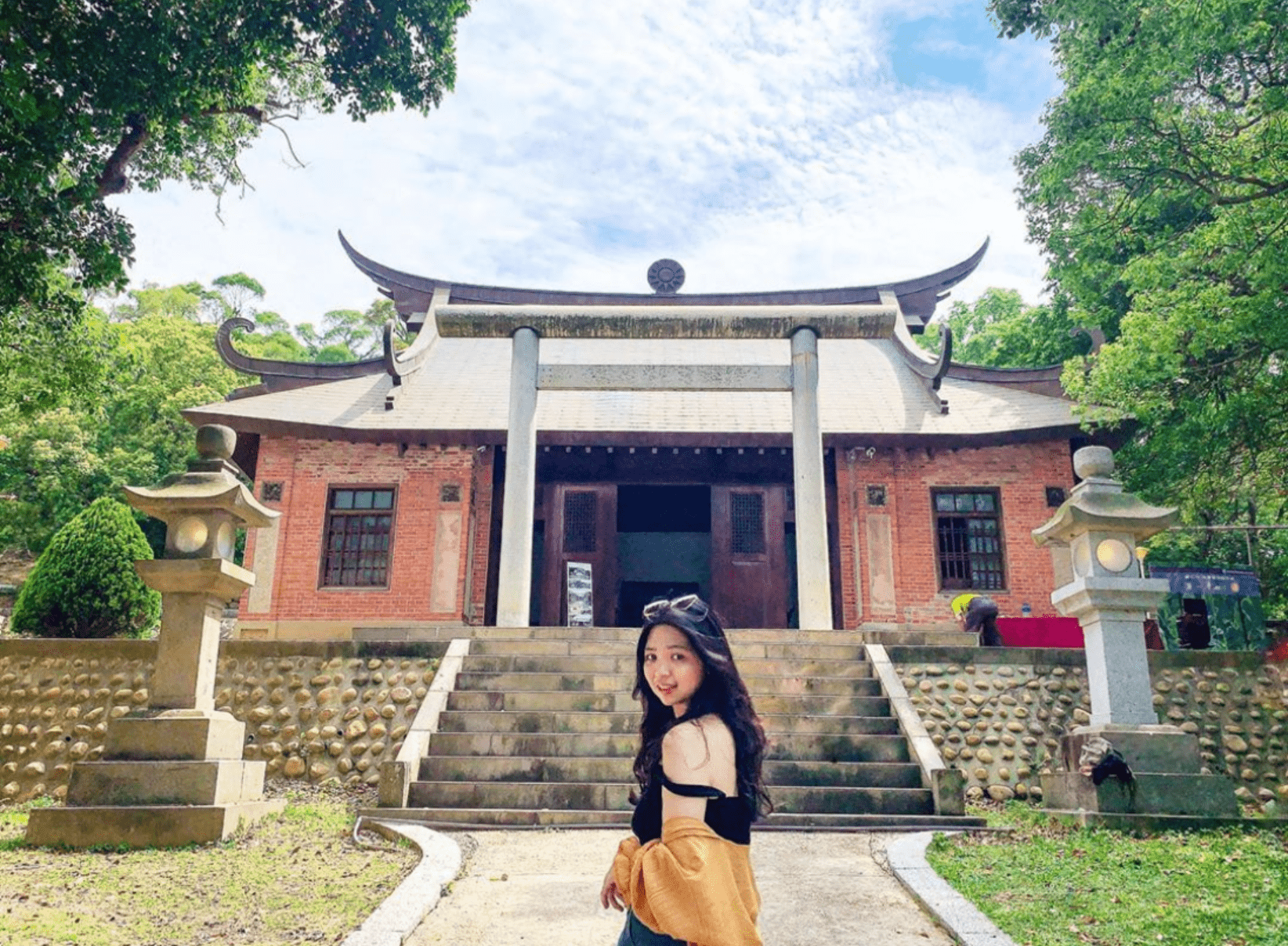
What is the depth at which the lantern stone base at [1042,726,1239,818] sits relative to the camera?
6410 mm

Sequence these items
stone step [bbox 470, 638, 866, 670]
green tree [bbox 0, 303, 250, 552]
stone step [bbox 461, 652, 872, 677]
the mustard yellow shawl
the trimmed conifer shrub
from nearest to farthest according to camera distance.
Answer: the mustard yellow shawl → stone step [bbox 461, 652, 872, 677] → stone step [bbox 470, 638, 866, 670] → the trimmed conifer shrub → green tree [bbox 0, 303, 250, 552]

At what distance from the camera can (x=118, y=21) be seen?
22.0 feet

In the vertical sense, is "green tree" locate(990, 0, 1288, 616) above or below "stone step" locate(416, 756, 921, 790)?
above

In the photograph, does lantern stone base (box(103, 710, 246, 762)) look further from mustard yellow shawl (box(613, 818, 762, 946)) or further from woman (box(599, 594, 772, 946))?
mustard yellow shawl (box(613, 818, 762, 946))

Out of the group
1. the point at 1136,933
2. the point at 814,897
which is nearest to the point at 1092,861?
the point at 1136,933

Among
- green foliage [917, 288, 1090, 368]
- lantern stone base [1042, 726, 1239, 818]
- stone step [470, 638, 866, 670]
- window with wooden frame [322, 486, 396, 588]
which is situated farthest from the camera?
green foliage [917, 288, 1090, 368]

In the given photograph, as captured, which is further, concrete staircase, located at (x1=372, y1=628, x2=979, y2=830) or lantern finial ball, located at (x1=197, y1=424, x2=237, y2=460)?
lantern finial ball, located at (x1=197, y1=424, x2=237, y2=460)

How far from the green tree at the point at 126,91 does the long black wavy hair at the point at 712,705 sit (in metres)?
6.52

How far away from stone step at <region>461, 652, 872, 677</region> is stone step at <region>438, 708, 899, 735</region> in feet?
2.69

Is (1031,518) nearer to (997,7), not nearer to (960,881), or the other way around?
(997,7)

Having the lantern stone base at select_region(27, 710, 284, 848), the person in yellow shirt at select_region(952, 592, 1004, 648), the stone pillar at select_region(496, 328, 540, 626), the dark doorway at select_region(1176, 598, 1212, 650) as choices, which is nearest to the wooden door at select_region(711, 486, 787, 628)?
the person in yellow shirt at select_region(952, 592, 1004, 648)

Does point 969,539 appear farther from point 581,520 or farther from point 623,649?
point 623,649

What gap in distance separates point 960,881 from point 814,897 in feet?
2.91

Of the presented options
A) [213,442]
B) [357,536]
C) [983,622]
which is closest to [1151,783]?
[983,622]
